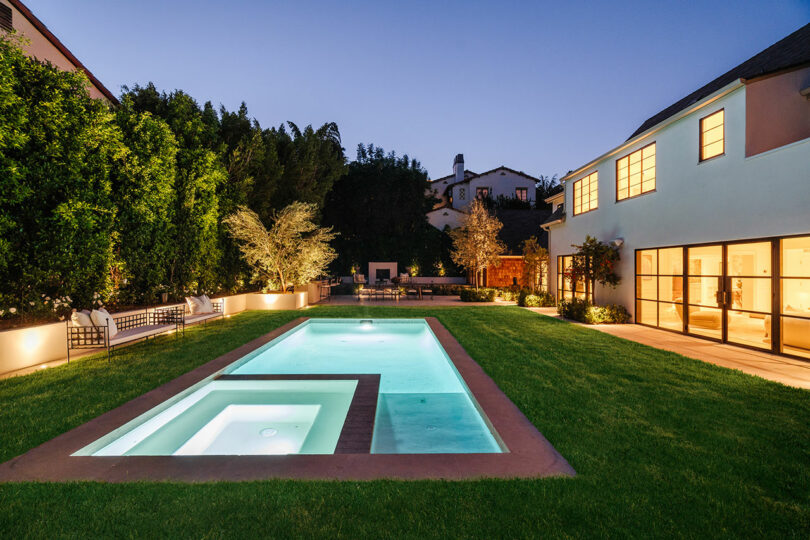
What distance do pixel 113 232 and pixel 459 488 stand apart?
29.8 feet

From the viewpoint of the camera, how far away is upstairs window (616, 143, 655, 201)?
10148 millimetres

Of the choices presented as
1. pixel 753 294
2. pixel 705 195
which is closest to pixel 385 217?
pixel 705 195

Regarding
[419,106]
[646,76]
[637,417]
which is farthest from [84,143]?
[419,106]

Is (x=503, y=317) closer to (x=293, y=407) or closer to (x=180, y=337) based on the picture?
(x=293, y=407)

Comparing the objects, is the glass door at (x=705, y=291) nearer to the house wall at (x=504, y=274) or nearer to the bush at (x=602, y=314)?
the bush at (x=602, y=314)

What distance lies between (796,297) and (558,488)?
717 cm

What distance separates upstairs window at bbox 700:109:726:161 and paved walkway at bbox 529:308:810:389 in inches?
164

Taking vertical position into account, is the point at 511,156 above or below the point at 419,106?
below

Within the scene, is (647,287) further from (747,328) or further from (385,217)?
(385,217)

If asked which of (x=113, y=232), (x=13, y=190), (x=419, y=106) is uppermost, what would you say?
(x=419, y=106)

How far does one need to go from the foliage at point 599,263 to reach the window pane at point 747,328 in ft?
10.6

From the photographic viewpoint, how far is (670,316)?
9.68 metres

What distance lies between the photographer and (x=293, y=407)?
5.26 m

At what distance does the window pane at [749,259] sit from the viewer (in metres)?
7.39
